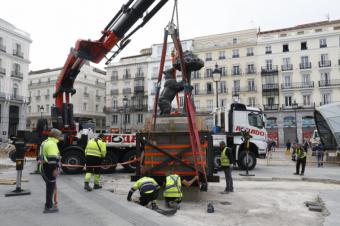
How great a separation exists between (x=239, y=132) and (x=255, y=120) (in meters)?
1.17

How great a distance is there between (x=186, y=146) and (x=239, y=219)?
241 centimetres

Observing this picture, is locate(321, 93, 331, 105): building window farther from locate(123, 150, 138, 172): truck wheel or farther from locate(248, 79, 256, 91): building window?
locate(123, 150, 138, 172): truck wheel

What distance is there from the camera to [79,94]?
55969 mm

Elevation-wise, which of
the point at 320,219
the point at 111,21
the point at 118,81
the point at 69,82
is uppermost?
the point at 118,81

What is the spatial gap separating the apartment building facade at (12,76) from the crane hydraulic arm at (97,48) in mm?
31921

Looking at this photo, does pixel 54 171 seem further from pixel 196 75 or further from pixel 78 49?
pixel 196 75

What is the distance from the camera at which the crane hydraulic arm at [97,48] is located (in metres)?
10.3

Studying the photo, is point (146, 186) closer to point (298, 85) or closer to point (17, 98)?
point (17, 98)

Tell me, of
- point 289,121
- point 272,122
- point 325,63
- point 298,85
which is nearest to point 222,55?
point 298,85

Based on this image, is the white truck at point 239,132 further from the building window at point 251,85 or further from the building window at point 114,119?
the building window at point 114,119

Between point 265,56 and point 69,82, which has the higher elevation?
point 265,56

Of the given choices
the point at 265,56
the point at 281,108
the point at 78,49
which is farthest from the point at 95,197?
the point at 265,56

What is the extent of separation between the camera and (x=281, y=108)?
4444cm

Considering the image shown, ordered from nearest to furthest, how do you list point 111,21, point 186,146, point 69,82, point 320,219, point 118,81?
1. point 320,219
2. point 186,146
3. point 111,21
4. point 69,82
5. point 118,81
